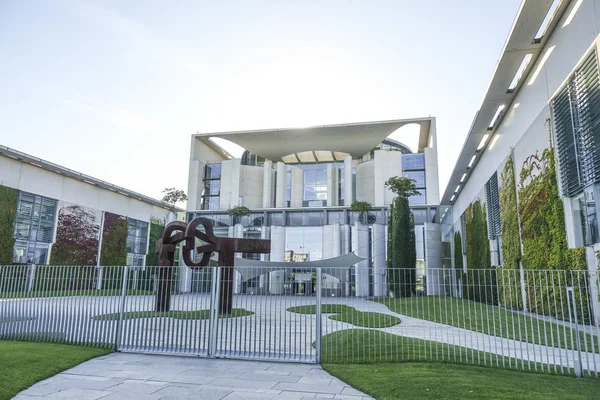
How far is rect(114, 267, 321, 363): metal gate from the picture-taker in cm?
804

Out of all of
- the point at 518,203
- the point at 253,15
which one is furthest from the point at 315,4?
the point at 518,203

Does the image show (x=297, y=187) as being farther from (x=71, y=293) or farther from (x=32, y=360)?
(x=32, y=360)

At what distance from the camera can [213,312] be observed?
324 inches

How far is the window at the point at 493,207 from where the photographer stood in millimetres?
20219

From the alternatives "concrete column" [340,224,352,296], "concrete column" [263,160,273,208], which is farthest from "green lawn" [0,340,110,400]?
"concrete column" [263,160,273,208]

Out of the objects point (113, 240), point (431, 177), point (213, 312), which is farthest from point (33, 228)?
point (431, 177)

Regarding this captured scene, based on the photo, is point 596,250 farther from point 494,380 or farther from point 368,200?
Answer: point 368,200

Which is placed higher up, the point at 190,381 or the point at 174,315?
the point at 174,315

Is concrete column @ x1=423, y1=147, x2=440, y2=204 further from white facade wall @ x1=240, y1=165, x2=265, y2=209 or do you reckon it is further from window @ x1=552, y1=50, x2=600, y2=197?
window @ x1=552, y1=50, x2=600, y2=197

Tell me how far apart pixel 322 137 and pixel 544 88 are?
96.0ft

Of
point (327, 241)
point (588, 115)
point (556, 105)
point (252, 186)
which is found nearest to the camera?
point (588, 115)

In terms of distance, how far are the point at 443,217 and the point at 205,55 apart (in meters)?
35.1

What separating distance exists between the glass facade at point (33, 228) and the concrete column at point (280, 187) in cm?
2000

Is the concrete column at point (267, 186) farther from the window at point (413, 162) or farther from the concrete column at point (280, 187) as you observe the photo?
the window at point (413, 162)
